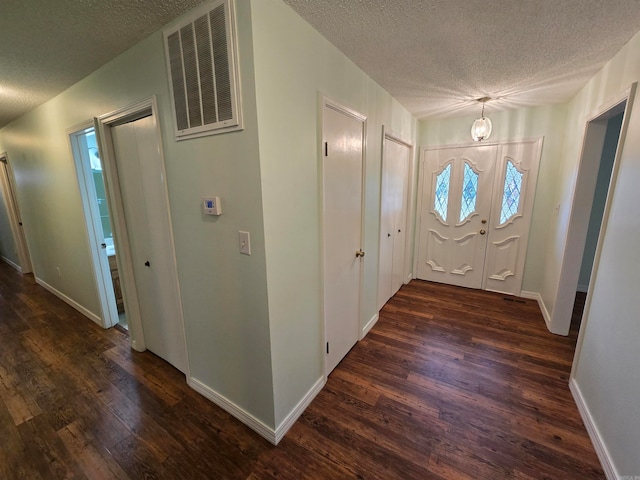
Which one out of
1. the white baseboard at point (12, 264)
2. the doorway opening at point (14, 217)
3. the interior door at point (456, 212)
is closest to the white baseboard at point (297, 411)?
the interior door at point (456, 212)

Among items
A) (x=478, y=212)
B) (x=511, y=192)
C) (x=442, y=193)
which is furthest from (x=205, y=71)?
(x=511, y=192)

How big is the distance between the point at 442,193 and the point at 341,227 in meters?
2.38

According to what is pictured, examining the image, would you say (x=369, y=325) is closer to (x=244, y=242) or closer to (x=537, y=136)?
(x=244, y=242)

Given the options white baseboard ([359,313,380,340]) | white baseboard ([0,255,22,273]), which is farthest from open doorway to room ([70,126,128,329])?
white baseboard ([0,255,22,273])

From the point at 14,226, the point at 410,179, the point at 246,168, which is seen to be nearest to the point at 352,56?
the point at 246,168

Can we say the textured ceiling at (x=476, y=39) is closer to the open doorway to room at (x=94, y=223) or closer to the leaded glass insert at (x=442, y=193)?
the leaded glass insert at (x=442, y=193)

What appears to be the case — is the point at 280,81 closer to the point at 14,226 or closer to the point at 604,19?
the point at 604,19

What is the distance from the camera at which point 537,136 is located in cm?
308

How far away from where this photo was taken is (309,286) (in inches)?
66.6

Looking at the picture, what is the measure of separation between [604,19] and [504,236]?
2.46 m

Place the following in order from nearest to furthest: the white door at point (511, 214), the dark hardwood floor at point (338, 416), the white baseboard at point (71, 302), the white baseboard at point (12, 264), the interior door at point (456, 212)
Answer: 1. the dark hardwood floor at point (338, 416)
2. the white baseboard at point (71, 302)
3. the white door at point (511, 214)
4. the interior door at point (456, 212)
5. the white baseboard at point (12, 264)

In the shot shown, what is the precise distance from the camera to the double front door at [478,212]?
10.7ft

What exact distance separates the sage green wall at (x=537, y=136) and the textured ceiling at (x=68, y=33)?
3.31 metres

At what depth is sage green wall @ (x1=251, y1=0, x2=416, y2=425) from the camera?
125cm
